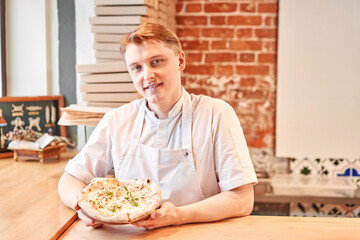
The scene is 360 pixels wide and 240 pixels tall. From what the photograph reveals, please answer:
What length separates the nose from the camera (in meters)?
1.59

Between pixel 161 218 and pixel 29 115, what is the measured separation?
1763 millimetres

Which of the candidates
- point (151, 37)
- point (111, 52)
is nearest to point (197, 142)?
point (151, 37)

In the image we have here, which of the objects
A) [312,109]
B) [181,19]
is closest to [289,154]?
[312,109]

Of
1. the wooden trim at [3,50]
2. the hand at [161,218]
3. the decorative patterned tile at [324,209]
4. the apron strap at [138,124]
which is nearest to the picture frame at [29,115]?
the wooden trim at [3,50]

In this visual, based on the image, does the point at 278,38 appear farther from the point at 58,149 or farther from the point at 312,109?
the point at 58,149

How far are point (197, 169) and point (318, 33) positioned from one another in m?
1.91

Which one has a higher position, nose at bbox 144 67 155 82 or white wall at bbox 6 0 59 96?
white wall at bbox 6 0 59 96

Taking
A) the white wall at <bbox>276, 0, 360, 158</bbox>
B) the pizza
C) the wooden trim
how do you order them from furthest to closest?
1. the white wall at <bbox>276, 0, 360, 158</bbox>
2. the wooden trim
3. the pizza

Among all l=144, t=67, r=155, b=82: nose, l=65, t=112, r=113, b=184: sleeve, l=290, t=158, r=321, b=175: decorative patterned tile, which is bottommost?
l=290, t=158, r=321, b=175: decorative patterned tile

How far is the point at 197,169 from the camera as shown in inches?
66.2

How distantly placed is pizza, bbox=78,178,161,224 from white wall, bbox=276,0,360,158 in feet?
6.41

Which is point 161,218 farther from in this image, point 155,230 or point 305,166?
point 305,166

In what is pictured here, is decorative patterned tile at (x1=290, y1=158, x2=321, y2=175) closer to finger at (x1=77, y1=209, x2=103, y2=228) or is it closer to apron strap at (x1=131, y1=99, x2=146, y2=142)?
apron strap at (x1=131, y1=99, x2=146, y2=142)

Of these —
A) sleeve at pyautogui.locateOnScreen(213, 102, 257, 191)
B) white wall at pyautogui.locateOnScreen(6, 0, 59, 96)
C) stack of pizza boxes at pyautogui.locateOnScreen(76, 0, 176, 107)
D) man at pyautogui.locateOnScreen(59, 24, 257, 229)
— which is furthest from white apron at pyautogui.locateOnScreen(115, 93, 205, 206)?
white wall at pyautogui.locateOnScreen(6, 0, 59, 96)
